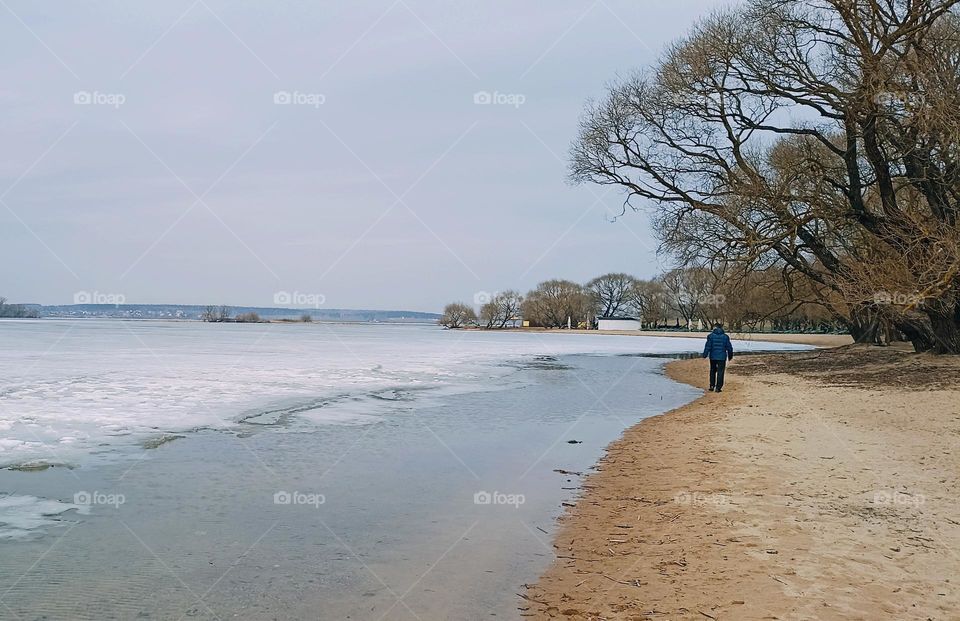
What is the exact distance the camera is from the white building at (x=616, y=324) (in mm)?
128750

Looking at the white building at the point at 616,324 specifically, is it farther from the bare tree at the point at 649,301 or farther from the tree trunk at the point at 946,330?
the tree trunk at the point at 946,330

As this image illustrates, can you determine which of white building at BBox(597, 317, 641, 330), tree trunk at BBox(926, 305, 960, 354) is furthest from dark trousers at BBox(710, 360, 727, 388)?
white building at BBox(597, 317, 641, 330)

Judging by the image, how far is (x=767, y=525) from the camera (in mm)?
6328

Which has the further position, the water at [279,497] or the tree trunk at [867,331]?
the tree trunk at [867,331]

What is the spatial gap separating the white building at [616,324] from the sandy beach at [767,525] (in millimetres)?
116739

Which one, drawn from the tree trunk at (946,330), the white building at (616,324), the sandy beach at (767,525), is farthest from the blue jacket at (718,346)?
the white building at (616,324)

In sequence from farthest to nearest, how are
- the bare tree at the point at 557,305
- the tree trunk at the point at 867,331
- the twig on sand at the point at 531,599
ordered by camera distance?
the bare tree at the point at 557,305 < the tree trunk at the point at 867,331 < the twig on sand at the point at 531,599

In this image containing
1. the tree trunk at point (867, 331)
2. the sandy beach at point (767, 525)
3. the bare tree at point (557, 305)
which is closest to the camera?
the sandy beach at point (767, 525)

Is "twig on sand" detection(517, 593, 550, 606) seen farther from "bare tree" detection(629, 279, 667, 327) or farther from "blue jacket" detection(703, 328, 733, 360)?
"bare tree" detection(629, 279, 667, 327)

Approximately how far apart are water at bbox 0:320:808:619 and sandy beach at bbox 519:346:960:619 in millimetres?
510

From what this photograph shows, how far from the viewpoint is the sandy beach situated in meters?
4.71

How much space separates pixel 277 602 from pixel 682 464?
620 cm

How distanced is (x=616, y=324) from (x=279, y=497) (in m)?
126

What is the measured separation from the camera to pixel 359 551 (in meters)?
6.03
